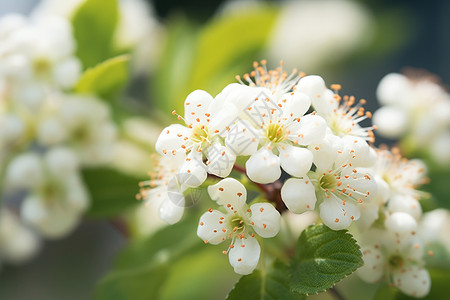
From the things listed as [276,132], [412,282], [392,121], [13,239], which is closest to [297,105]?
[276,132]

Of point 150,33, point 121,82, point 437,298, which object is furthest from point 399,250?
point 150,33

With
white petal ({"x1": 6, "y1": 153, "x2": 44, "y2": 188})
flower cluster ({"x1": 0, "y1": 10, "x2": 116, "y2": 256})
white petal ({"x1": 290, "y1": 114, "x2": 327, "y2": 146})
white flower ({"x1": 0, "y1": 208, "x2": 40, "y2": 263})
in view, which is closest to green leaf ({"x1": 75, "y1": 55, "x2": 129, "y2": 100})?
flower cluster ({"x1": 0, "y1": 10, "x2": 116, "y2": 256})

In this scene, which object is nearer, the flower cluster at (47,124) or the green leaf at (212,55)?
the flower cluster at (47,124)

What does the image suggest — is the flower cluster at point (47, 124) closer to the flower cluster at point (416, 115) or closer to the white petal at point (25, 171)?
the white petal at point (25, 171)

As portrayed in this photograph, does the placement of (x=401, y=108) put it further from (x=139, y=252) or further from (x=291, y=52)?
(x=291, y=52)

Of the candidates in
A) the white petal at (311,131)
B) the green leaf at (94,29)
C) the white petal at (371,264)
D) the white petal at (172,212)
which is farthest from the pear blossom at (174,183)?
the green leaf at (94,29)

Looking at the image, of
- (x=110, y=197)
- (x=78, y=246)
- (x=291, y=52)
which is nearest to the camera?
(x=110, y=197)

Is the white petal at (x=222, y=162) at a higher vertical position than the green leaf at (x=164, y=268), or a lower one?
higher
